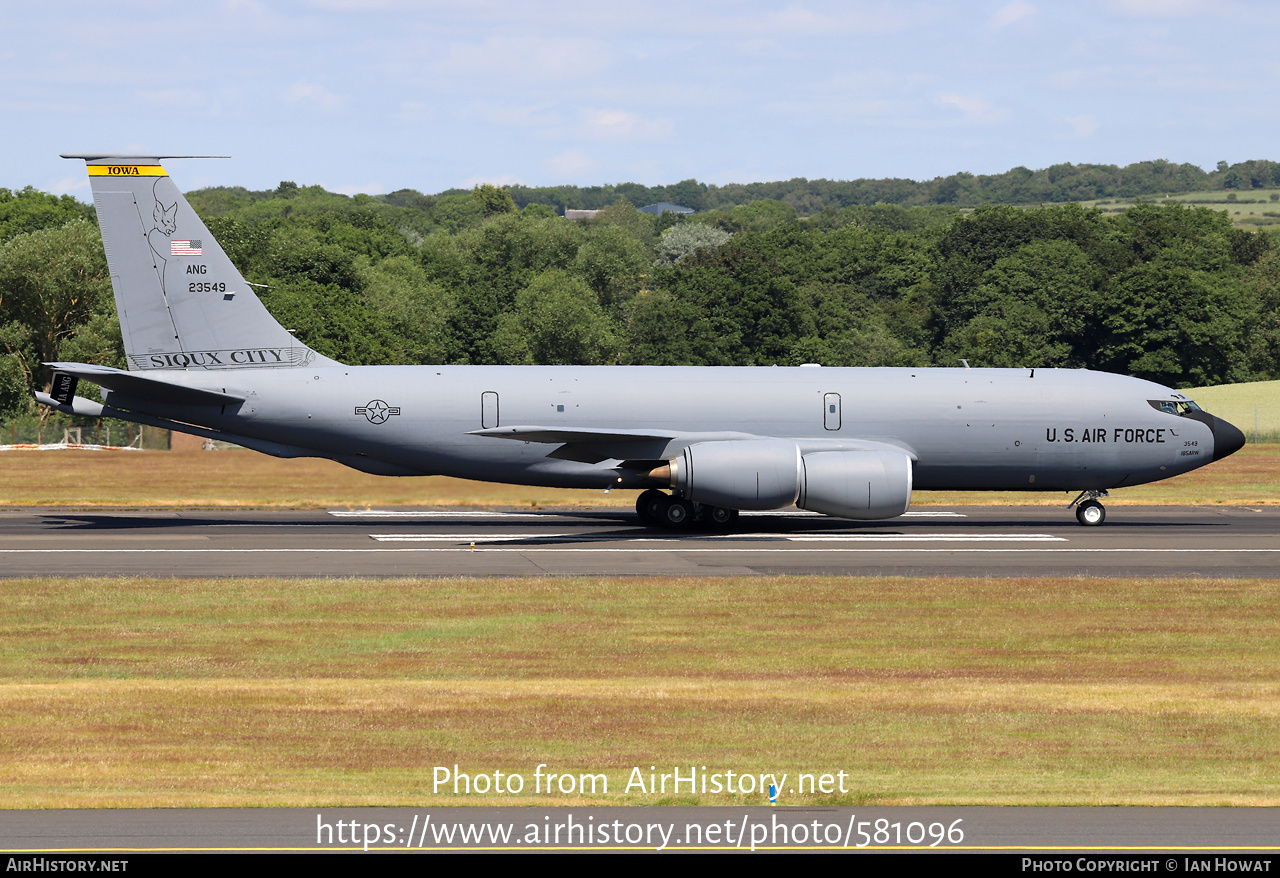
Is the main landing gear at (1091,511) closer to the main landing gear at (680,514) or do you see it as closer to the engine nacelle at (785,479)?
the engine nacelle at (785,479)

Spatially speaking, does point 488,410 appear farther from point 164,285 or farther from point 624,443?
point 164,285

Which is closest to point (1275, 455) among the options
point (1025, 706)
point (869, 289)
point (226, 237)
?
point (1025, 706)

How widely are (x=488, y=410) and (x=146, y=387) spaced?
845 cm

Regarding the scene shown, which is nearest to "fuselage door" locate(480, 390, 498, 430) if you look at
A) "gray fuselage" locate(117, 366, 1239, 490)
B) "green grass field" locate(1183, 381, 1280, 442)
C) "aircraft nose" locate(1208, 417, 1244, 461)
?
"gray fuselage" locate(117, 366, 1239, 490)

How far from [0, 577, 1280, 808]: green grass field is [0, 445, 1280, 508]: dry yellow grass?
12279 millimetres

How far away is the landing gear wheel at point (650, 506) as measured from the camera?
37.0 m

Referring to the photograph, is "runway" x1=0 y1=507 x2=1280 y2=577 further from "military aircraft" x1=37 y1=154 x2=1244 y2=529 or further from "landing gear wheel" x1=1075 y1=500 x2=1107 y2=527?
"military aircraft" x1=37 y1=154 x2=1244 y2=529

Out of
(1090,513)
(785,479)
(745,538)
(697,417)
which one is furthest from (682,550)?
(1090,513)

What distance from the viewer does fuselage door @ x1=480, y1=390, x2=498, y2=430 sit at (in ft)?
117

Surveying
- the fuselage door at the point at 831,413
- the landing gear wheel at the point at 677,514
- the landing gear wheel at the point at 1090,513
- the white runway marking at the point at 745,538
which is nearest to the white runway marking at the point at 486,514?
the landing gear wheel at the point at 1090,513

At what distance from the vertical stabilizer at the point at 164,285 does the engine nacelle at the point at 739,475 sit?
9936mm

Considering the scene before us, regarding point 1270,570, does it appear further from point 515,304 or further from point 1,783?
point 515,304
